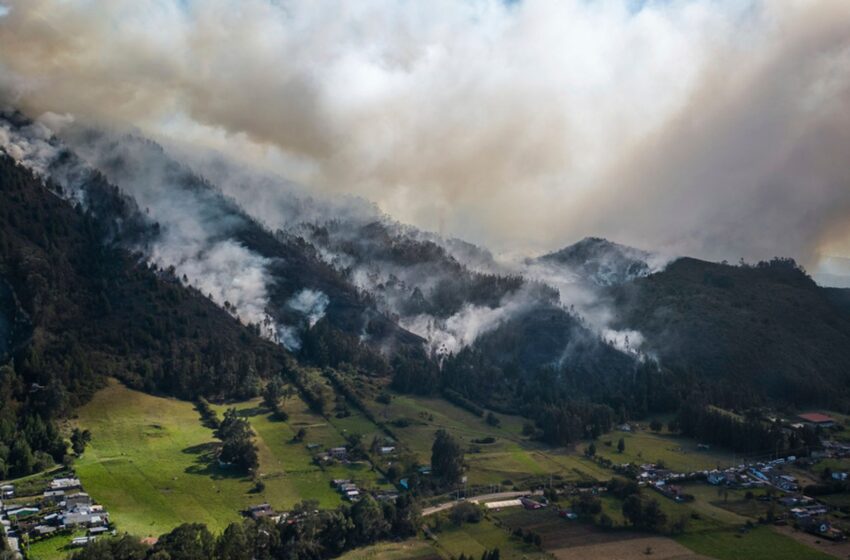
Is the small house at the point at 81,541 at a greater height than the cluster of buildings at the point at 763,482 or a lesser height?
lesser

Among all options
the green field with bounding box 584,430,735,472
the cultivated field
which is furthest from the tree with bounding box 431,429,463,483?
the green field with bounding box 584,430,735,472

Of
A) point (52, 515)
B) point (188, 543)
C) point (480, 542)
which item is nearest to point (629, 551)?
point (480, 542)

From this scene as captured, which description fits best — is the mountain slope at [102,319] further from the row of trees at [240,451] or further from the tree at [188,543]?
the tree at [188,543]

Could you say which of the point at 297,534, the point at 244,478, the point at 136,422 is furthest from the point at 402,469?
the point at 136,422

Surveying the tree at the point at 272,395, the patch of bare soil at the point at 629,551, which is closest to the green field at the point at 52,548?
the patch of bare soil at the point at 629,551

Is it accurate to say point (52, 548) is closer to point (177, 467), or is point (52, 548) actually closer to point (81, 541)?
point (81, 541)

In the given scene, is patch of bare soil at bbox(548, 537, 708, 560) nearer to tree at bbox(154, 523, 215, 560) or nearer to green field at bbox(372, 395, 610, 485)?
green field at bbox(372, 395, 610, 485)
